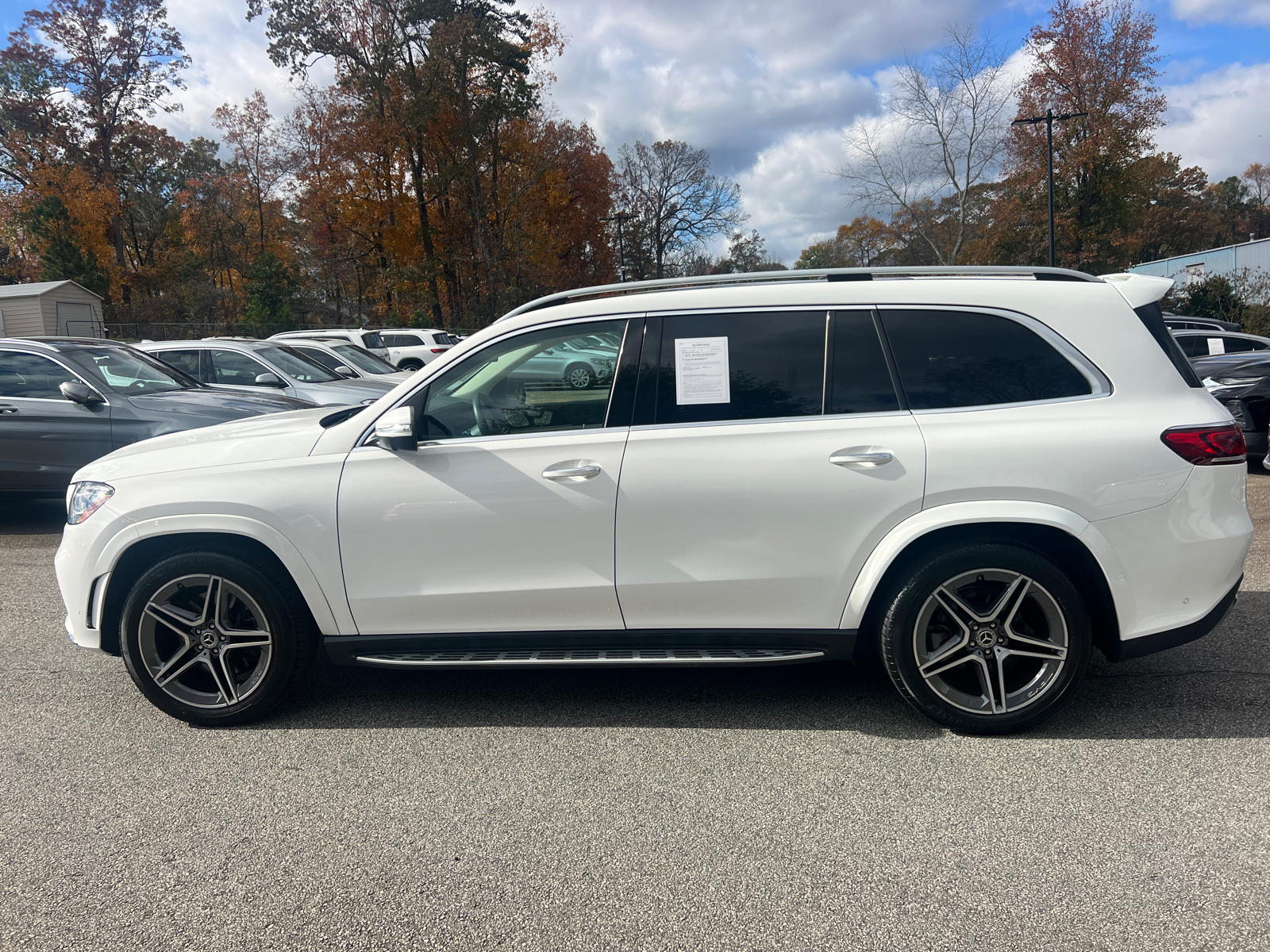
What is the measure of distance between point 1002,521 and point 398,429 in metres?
2.44

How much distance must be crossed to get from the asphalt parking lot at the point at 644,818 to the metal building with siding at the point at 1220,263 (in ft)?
151

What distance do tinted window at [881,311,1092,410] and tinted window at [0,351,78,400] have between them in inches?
307

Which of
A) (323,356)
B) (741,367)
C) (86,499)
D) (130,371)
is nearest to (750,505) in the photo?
(741,367)

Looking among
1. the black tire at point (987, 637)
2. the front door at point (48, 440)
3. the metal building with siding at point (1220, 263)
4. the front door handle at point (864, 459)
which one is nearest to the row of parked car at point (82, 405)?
the front door at point (48, 440)

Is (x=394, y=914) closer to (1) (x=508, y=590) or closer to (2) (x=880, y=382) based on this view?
(1) (x=508, y=590)

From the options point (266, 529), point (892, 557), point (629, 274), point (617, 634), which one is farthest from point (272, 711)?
point (629, 274)

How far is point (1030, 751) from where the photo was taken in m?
3.44

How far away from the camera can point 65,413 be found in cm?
800

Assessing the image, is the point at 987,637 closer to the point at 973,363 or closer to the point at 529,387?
the point at 973,363

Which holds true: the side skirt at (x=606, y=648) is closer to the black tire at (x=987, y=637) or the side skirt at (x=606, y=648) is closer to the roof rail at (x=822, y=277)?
the black tire at (x=987, y=637)

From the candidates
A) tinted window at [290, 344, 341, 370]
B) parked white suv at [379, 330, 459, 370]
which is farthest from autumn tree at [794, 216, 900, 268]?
tinted window at [290, 344, 341, 370]

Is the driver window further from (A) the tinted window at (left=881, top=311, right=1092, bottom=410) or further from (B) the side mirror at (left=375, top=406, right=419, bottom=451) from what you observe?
(A) the tinted window at (left=881, top=311, right=1092, bottom=410)

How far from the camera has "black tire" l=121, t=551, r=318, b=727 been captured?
373 cm

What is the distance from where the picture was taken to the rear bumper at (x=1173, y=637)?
135 inches
